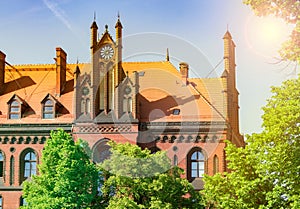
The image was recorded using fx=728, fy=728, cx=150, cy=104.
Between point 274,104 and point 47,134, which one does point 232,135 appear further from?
point 274,104

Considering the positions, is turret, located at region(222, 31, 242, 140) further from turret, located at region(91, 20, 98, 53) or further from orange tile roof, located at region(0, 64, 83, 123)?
orange tile roof, located at region(0, 64, 83, 123)

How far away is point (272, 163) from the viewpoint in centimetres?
3069

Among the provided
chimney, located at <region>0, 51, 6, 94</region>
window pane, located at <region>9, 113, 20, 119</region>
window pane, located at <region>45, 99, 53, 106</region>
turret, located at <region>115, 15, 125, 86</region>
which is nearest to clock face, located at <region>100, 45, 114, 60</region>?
turret, located at <region>115, 15, 125, 86</region>

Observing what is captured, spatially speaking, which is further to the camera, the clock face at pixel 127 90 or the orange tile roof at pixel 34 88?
the orange tile roof at pixel 34 88

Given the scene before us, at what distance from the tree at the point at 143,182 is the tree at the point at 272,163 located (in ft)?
15.0

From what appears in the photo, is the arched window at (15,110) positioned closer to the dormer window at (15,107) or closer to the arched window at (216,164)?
the dormer window at (15,107)

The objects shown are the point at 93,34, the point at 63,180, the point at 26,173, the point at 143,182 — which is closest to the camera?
the point at 63,180

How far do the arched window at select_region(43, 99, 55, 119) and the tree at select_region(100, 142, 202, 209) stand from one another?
34.1 ft

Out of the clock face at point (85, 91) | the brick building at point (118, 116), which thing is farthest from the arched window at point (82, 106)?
the clock face at point (85, 91)

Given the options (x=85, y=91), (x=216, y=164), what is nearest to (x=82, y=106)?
(x=85, y=91)

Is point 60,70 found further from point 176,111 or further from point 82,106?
point 176,111

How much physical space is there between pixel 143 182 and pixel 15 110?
14.7m

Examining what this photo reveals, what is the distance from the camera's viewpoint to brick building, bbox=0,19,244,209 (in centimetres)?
4738

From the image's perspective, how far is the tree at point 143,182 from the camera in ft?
125
